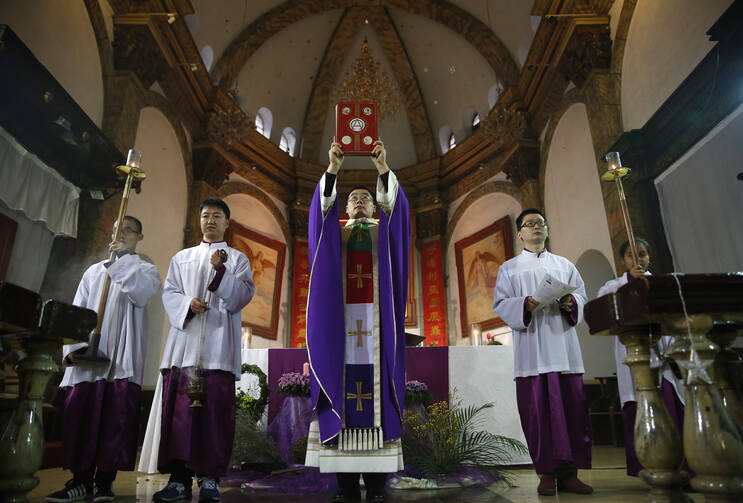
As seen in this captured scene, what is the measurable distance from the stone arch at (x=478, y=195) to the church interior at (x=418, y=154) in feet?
0.22

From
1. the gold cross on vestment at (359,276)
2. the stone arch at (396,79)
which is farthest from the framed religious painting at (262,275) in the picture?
the gold cross on vestment at (359,276)

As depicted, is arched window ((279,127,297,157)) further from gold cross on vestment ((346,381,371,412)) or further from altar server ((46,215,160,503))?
gold cross on vestment ((346,381,371,412))

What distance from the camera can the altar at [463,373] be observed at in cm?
512

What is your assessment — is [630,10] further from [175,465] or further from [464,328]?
[175,465]

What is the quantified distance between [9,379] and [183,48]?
6.80m

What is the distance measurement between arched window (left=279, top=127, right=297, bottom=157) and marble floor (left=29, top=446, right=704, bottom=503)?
10363 millimetres

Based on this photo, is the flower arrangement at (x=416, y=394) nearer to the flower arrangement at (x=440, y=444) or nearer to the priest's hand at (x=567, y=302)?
the flower arrangement at (x=440, y=444)

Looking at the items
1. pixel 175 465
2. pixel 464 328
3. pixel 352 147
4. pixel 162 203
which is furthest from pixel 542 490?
pixel 464 328

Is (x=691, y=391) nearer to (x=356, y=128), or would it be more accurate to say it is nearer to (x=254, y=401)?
(x=356, y=128)

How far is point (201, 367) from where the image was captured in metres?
3.09

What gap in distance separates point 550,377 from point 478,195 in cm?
902

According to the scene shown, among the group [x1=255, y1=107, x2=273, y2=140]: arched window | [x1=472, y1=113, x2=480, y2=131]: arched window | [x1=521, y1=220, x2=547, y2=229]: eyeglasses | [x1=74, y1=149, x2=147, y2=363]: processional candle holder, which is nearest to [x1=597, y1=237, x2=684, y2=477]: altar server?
[x1=521, y1=220, x2=547, y2=229]: eyeglasses

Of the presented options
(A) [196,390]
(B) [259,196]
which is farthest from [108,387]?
(B) [259,196]

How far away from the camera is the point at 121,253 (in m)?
3.68
